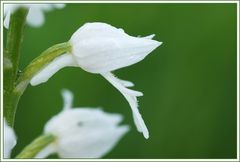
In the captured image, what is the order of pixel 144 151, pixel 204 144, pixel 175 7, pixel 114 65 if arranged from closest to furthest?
pixel 114 65, pixel 144 151, pixel 204 144, pixel 175 7

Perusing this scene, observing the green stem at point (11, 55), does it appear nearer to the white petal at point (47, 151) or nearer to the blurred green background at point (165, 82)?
the white petal at point (47, 151)

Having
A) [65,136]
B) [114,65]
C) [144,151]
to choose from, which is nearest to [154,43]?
[114,65]

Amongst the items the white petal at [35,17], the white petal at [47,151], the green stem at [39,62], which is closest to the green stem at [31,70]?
the green stem at [39,62]

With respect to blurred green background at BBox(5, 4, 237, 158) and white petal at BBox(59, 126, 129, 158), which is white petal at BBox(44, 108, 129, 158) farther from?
blurred green background at BBox(5, 4, 237, 158)

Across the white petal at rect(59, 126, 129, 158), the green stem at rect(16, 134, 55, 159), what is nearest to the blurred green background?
the white petal at rect(59, 126, 129, 158)

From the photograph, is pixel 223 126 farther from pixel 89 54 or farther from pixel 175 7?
pixel 89 54

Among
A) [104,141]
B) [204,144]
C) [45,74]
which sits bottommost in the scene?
[204,144]
